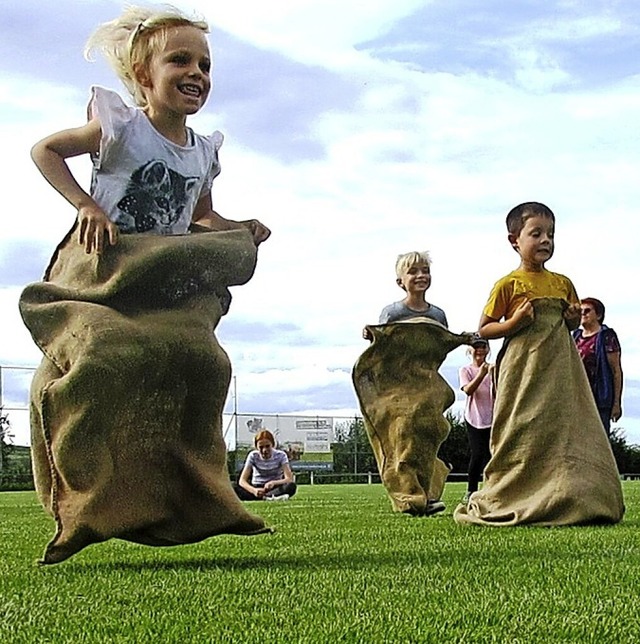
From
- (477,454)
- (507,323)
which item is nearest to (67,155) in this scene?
(507,323)

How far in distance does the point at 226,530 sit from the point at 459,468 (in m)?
44.7

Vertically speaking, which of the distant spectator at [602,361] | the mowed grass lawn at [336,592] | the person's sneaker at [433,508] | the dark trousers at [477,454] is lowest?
the mowed grass lawn at [336,592]

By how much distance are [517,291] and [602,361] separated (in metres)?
2.47

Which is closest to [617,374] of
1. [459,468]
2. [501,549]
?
[501,549]

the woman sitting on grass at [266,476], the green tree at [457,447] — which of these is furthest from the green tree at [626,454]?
the woman sitting on grass at [266,476]

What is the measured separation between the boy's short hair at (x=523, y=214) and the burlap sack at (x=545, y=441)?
45 centimetres

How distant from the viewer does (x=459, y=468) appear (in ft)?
159

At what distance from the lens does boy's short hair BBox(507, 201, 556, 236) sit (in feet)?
22.0

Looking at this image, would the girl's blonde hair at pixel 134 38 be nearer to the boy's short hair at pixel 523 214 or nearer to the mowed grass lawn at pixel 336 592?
the mowed grass lawn at pixel 336 592

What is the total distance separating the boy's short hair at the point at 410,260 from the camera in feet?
27.3

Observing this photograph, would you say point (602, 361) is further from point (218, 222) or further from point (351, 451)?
point (351, 451)

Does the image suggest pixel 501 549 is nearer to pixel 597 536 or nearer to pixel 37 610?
pixel 597 536

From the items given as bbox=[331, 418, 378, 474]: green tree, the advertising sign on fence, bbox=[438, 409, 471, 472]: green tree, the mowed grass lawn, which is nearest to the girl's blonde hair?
the mowed grass lawn

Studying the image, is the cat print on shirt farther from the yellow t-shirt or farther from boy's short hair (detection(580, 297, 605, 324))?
boy's short hair (detection(580, 297, 605, 324))
